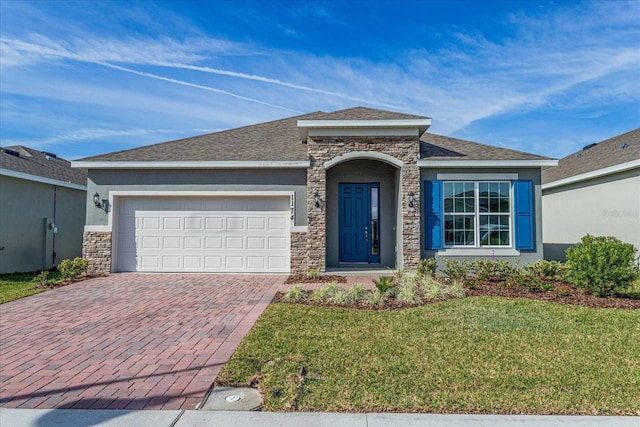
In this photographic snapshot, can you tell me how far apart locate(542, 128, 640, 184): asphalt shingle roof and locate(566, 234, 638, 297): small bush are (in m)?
5.93

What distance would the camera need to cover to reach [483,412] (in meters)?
3.14

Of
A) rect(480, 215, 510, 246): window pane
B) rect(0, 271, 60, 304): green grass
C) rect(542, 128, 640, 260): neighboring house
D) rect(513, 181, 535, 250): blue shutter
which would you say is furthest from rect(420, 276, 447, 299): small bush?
rect(0, 271, 60, 304): green grass

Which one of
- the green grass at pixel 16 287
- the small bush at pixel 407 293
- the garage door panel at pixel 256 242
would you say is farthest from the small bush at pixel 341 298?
the green grass at pixel 16 287

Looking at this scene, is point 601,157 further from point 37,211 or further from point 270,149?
point 37,211

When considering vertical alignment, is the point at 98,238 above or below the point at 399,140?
below

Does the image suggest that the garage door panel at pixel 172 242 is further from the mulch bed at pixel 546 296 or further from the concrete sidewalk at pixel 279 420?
the concrete sidewalk at pixel 279 420

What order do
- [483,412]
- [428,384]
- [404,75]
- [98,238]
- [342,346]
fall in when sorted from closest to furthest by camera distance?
[483,412] < [428,384] < [342,346] < [98,238] < [404,75]

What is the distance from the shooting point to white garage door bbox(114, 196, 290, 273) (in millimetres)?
11305

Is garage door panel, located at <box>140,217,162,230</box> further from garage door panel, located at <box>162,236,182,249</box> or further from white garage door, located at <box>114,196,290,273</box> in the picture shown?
garage door panel, located at <box>162,236,182,249</box>

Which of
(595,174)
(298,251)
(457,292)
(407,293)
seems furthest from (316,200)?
(595,174)

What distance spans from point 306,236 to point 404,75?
23.1 feet

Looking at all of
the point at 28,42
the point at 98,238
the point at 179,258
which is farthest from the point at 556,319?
the point at 28,42

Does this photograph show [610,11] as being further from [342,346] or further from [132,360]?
[132,360]

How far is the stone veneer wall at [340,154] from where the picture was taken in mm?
10750
